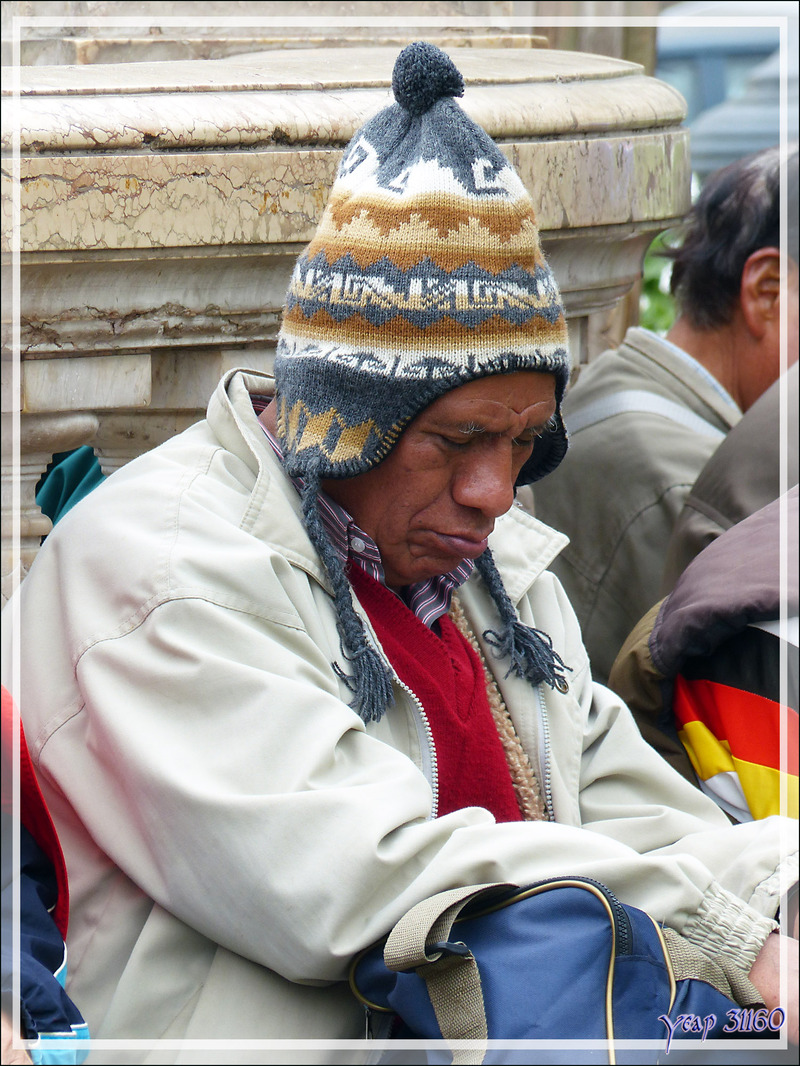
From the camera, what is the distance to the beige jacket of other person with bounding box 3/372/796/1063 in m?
1.33

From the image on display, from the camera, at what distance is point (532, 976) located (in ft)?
4.28

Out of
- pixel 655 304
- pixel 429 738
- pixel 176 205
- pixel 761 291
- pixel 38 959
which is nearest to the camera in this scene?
pixel 38 959

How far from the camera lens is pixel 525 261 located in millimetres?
1568

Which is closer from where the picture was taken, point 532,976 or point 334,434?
point 532,976

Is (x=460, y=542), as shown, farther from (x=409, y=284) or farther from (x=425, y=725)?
(x=409, y=284)

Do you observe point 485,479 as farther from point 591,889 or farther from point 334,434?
point 591,889

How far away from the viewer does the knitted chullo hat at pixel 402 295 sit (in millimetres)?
1500

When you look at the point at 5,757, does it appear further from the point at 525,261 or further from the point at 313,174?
the point at 313,174

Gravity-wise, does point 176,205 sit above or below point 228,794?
above

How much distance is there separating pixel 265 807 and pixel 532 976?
1.06 ft

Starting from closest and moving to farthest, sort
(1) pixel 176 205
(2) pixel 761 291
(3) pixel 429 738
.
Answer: (3) pixel 429 738 → (1) pixel 176 205 → (2) pixel 761 291

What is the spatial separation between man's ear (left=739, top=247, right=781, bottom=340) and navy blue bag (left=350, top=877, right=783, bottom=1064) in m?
1.95

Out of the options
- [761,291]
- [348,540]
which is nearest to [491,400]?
[348,540]

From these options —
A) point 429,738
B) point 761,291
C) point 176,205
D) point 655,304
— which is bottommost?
point 429,738
